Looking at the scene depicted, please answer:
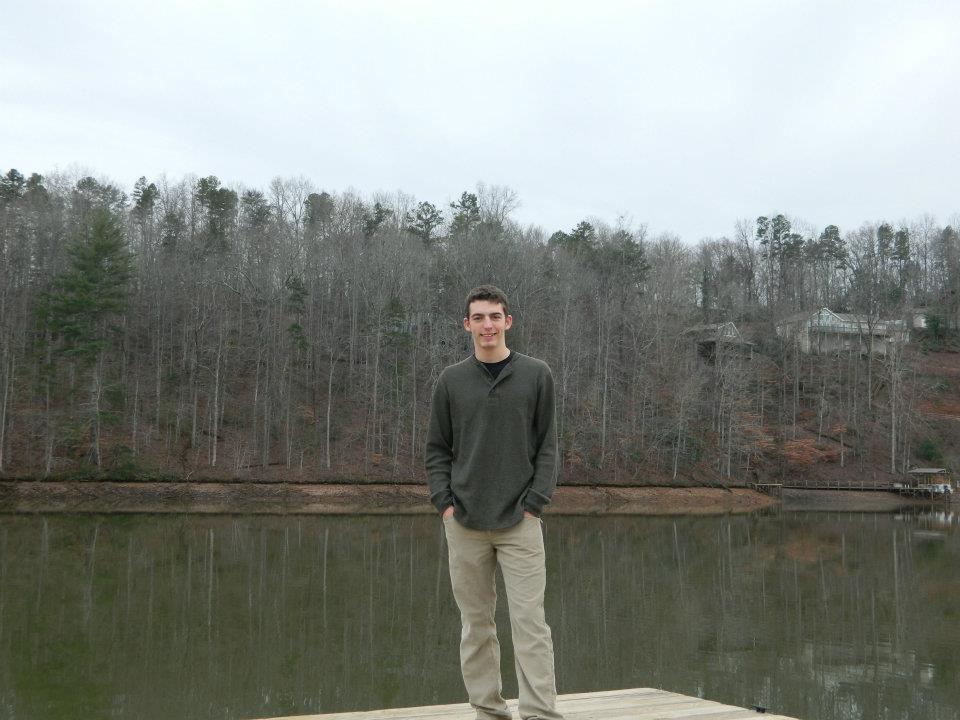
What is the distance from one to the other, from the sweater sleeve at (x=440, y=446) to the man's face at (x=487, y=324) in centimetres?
31

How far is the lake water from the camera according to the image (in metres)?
9.05

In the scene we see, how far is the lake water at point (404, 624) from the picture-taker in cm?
905

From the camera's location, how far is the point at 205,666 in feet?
32.3

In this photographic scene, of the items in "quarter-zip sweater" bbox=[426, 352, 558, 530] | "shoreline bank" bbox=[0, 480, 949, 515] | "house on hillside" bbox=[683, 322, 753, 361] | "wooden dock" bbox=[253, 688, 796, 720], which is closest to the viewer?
"quarter-zip sweater" bbox=[426, 352, 558, 530]

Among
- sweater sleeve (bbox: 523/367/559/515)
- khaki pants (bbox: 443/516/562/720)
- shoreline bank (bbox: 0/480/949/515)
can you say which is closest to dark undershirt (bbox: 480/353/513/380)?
sweater sleeve (bbox: 523/367/559/515)

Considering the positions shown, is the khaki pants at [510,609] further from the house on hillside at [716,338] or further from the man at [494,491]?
the house on hillside at [716,338]

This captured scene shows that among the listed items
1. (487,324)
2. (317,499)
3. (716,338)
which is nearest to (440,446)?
(487,324)

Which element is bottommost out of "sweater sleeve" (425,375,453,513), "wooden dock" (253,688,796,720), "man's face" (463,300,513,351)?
"wooden dock" (253,688,796,720)

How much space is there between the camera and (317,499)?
33.0 meters

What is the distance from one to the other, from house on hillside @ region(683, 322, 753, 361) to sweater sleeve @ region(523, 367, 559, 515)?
45.3m

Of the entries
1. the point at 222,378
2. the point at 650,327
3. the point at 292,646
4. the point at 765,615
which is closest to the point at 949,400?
the point at 650,327

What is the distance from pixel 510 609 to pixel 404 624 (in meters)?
8.53

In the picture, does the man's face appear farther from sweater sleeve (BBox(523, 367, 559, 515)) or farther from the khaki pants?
the khaki pants

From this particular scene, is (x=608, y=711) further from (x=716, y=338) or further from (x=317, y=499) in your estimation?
(x=716, y=338)
